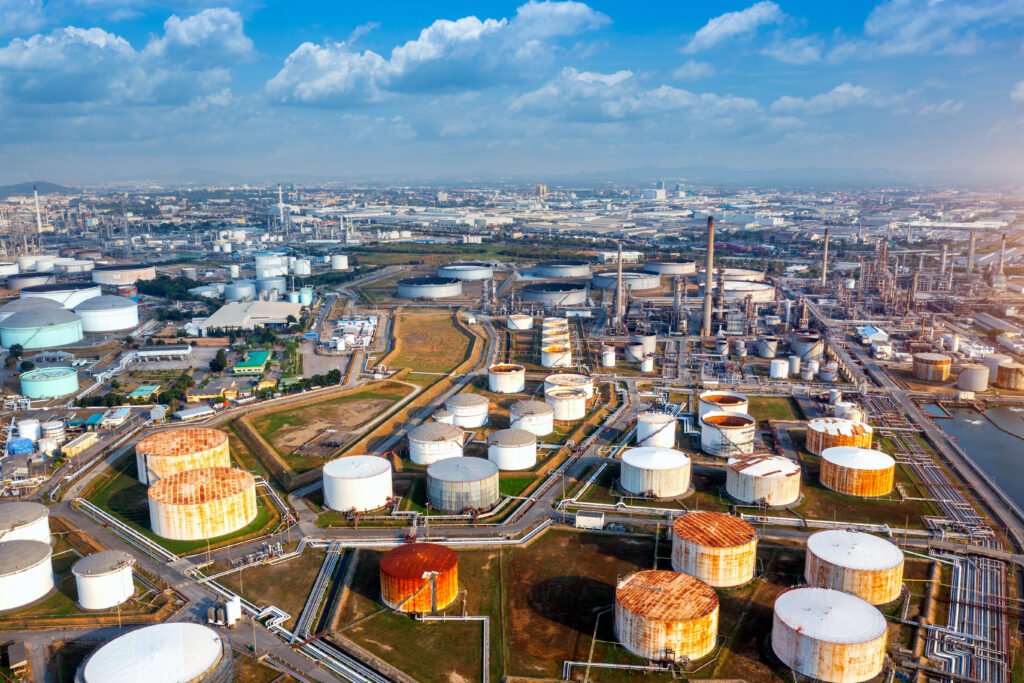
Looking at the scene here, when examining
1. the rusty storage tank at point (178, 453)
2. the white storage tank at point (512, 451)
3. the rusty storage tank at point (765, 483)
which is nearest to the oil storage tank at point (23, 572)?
the rusty storage tank at point (178, 453)

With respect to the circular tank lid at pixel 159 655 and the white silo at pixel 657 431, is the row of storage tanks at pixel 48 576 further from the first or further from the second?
the white silo at pixel 657 431

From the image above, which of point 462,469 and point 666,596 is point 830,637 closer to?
point 666,596

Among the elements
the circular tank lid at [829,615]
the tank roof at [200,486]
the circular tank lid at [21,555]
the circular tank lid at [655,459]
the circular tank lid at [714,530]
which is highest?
the circular tank lid at [714,530]

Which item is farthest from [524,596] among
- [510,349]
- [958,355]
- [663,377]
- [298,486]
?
[958,355]

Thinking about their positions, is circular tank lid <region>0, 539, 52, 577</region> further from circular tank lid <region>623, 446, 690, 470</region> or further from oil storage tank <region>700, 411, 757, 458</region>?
oil storage tank <region>700, 411, 757, 458</region>

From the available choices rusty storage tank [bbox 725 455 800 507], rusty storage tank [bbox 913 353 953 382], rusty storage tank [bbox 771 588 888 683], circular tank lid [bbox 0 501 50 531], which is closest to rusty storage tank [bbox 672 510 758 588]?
rusty storage tank [bbox 771 588 888 683]

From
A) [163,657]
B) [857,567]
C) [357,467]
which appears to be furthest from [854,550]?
[163,657]
